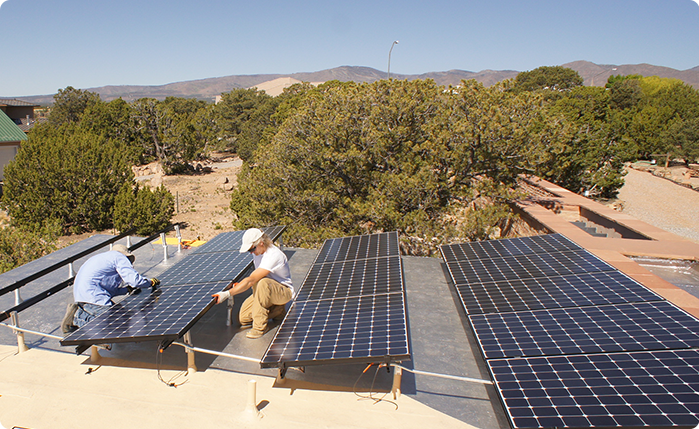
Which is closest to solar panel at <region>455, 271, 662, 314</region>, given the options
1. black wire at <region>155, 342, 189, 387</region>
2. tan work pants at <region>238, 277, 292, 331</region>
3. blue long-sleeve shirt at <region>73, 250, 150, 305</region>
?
tan work pants at <region>238, 277, 292, 331</region>

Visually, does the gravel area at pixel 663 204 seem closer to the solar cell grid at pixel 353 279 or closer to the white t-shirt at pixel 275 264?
the solar cell grid at pixel 353 279

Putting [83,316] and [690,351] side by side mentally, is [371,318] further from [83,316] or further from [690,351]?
[83,316]

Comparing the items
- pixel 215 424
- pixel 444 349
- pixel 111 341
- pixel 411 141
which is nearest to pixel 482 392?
pixel 444 349

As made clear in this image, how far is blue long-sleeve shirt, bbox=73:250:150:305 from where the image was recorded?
6.69 meters

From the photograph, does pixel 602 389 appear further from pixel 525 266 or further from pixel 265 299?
pixel 265 299

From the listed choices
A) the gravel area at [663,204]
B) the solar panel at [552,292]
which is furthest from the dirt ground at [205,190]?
the solar panel at [552,292]

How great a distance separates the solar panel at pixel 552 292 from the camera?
21.3ft

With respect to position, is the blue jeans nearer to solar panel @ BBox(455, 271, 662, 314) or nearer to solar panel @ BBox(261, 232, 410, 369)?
solar panel @ BBox(261, 232, 410, 369)

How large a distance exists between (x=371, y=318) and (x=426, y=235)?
36.1 feet

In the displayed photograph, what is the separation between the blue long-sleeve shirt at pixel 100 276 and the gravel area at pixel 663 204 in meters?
36.9

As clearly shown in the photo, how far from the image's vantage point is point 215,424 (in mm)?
5102

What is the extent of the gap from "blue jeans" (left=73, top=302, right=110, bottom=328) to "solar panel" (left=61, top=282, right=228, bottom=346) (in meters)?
0.32

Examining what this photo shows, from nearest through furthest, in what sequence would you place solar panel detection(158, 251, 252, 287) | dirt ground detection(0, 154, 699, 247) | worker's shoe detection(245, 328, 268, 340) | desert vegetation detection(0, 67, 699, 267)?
worker's shoe detection(245, 328, 268, 340), solar panel detection(158, 251, 252, 287), desert vegetation detection(0, 67, 699, 267), dirt ground detection(0, 154, 699, 247)

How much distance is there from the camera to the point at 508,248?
961 centimetres
